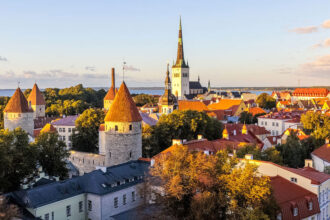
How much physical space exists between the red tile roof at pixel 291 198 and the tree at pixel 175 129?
18210 millimetres

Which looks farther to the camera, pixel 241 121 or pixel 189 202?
pixel 241 121

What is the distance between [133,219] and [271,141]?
28662 mm

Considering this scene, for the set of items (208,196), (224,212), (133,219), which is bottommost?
(133,219)

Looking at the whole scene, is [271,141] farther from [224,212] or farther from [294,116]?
[224,212]

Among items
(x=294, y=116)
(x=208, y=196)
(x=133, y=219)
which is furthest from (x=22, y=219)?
(x=294, y=116)

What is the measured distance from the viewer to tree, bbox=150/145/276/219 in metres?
17.1

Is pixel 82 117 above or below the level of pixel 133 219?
above

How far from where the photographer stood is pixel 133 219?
21766mm

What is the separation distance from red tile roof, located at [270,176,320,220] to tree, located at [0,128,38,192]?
1696cm

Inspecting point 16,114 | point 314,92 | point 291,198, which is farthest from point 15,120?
point 314,92

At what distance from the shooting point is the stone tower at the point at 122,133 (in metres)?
31.5

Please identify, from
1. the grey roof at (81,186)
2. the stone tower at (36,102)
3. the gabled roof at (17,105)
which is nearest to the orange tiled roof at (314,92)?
the stone tower at (36,102)

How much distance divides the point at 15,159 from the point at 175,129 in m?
20.1

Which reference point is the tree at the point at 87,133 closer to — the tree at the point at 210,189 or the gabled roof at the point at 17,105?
the gabled roof at the point at 17,105
